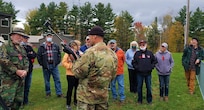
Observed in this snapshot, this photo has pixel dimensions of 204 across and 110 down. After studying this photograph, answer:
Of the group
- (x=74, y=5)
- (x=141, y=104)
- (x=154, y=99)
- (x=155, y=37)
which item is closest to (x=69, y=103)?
(x=141, y=104)

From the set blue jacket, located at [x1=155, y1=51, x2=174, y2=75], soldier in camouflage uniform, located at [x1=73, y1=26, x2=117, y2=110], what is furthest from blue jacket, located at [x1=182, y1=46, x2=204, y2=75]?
soldier in camouflage uniform, located at [x1=73, y1=26, x2=117, y2=110]

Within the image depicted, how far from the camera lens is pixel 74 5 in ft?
218

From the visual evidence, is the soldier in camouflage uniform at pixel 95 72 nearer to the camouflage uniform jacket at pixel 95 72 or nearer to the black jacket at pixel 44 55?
the camouflage uniform jacket at pixel 95 72

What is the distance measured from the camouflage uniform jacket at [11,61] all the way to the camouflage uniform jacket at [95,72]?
187 centimetres

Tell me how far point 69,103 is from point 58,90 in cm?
151

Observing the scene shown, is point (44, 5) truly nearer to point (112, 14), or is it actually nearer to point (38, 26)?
point (38, 26)

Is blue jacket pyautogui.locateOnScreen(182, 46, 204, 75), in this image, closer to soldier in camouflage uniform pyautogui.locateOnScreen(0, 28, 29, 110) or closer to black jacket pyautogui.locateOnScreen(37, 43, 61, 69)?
black jacket pyautogui.locateOnScreen(37, 43, 61, 69)

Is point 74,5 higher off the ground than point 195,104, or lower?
higher

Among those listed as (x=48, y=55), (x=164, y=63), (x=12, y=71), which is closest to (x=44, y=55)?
(x=48, y=55)

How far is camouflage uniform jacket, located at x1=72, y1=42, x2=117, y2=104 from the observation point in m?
4.47

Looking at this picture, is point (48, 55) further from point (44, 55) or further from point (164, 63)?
point (164, 63)

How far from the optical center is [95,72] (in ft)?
14.8

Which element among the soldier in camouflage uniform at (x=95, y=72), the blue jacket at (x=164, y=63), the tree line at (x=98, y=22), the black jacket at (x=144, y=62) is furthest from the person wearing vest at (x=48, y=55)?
the tree line at (x=98, y=22)

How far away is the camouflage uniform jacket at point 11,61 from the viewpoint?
5809 millimetres
